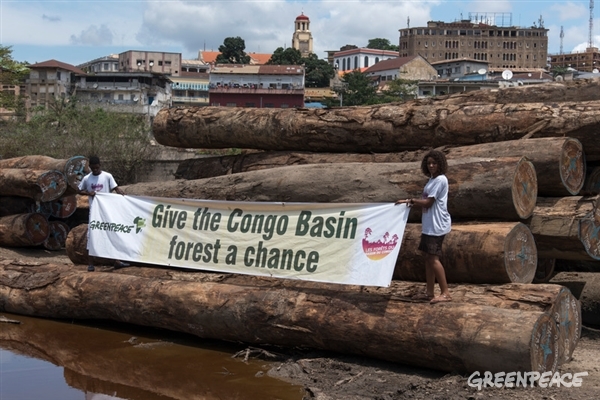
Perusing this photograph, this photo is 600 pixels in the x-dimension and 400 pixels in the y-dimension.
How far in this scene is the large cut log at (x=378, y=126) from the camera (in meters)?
9.73

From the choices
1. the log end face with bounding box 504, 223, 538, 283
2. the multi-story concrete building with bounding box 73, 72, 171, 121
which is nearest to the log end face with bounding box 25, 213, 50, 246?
the log end face with bounding box 504, 223, 538, 283

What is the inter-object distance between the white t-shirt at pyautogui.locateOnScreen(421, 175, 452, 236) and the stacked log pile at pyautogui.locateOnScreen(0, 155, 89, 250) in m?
9.19

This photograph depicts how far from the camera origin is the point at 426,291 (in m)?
7.98

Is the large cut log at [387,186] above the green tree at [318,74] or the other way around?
the other way around

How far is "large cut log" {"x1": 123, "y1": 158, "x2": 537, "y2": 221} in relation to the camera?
8422 mm

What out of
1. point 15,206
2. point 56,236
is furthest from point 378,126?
point 15,206

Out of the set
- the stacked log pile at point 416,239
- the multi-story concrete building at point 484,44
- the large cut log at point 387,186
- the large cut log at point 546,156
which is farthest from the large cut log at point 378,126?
the multi-story concrete building at point 484,44

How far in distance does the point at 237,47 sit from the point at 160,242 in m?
114

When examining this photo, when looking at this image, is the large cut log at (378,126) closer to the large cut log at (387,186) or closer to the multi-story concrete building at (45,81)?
the large cut log at (387,186)

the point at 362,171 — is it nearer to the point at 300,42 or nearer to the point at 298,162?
the point at 298,162

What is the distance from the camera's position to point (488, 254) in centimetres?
795

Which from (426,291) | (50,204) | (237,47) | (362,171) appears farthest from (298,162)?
(237,47)

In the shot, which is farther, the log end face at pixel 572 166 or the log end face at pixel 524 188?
the log end face at pixel 572 166

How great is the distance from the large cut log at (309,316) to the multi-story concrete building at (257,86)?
70043mm
